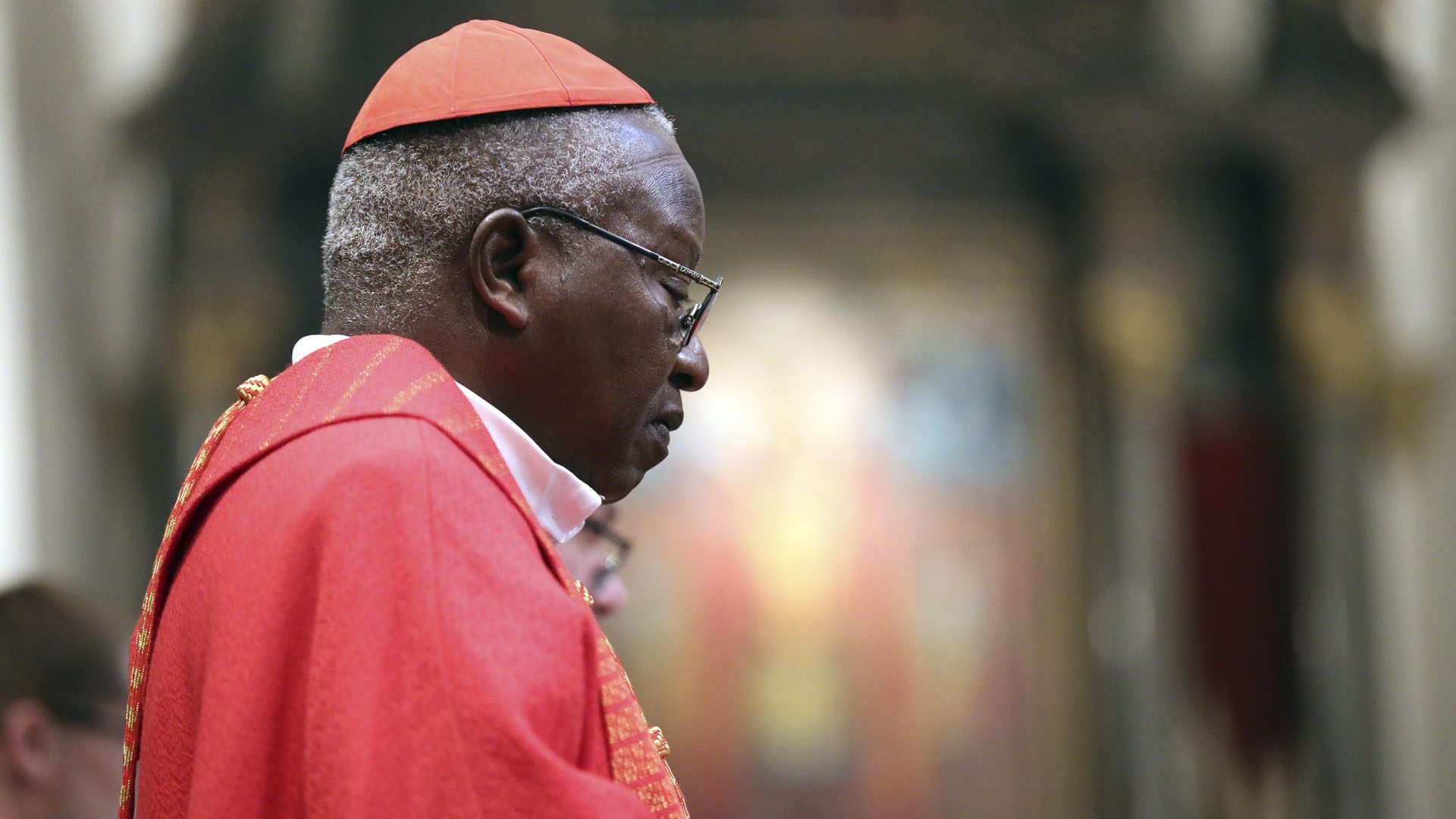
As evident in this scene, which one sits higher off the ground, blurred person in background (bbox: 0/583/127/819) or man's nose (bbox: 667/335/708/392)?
man's nose (bbox: 667/335/708/392)

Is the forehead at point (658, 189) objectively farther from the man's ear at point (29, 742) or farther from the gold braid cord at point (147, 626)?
the man's ear at point (29, 742)

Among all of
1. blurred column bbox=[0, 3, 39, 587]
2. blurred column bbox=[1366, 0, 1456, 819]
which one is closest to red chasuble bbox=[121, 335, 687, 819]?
blurred column bbox=[0, 3, 39, 587]

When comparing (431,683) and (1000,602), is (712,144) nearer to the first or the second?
(1000,602)

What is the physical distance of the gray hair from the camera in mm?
1545

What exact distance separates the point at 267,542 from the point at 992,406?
7.20 meters

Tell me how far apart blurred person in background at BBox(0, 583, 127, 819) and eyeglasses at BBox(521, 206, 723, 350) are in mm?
1300

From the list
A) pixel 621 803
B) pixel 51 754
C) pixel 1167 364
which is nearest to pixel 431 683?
pixel 621 803

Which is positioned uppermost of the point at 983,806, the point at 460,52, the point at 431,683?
the point at 460,52

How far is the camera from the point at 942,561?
820 centimetres

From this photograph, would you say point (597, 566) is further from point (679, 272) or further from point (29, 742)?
point (679, 272)

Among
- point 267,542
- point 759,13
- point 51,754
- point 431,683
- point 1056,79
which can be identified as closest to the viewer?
point 431,683

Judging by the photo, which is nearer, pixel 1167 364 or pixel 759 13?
pixel 1167 364

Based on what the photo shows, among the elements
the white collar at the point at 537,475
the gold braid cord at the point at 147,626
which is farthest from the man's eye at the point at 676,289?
the gold braid cord at the point at 147,626

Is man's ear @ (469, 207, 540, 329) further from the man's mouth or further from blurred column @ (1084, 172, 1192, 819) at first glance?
blurred column @ (1084, 172, 1192, 819)
